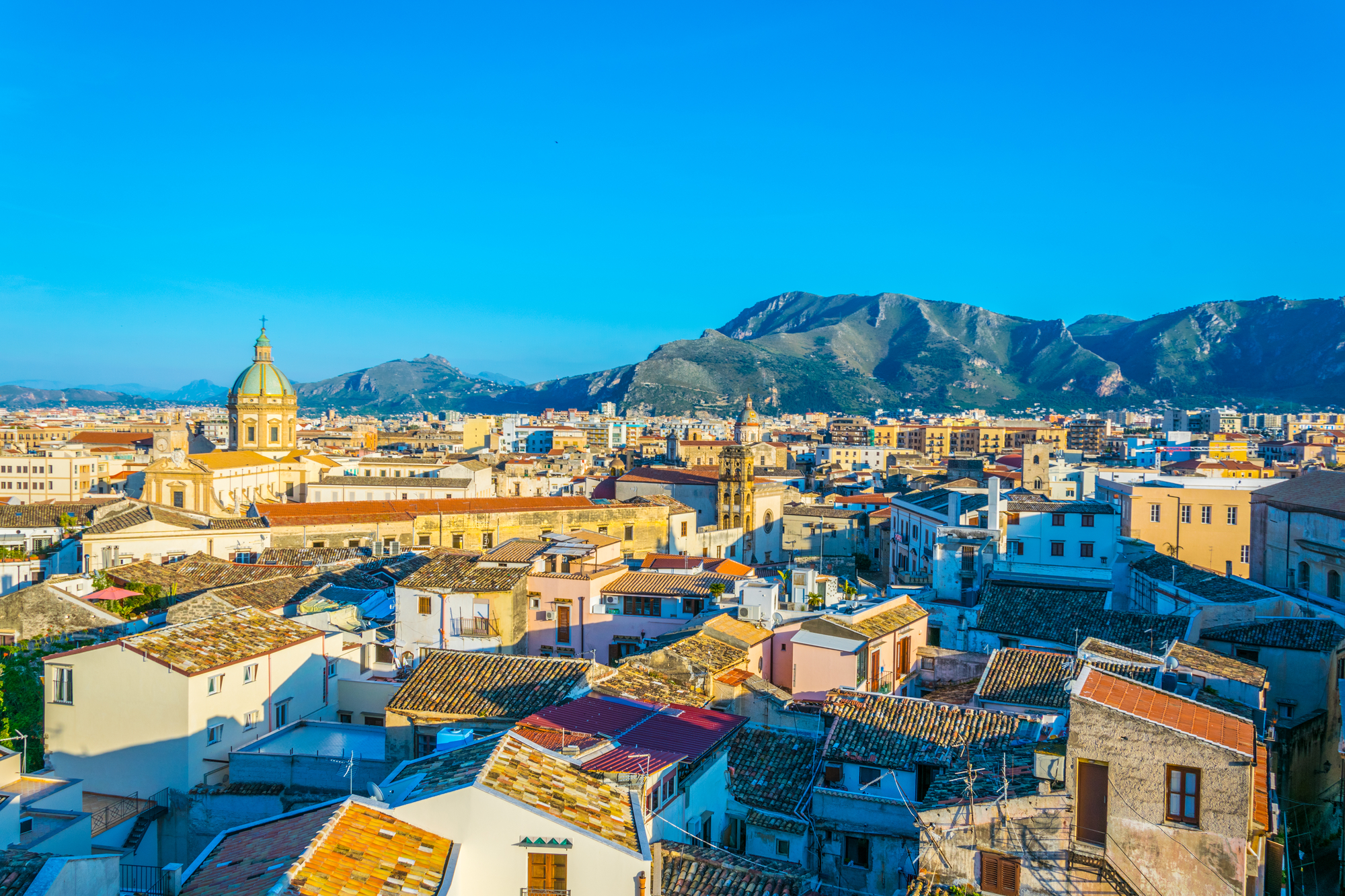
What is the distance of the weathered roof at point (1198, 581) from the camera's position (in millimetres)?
22484

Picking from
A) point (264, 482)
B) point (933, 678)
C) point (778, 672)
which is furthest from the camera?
point (264, 482)

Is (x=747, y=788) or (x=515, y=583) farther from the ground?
(x=515, y=583)

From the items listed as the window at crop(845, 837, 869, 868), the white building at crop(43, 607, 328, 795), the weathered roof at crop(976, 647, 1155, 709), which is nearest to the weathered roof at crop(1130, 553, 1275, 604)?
the weathered roof at crop(976, 647, 1155, 709)

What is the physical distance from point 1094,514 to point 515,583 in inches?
846

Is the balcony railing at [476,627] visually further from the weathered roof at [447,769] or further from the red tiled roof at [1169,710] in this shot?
the red tiled roof at [1169,710]

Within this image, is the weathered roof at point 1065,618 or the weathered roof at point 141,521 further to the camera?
the weathered roof at point 141,521

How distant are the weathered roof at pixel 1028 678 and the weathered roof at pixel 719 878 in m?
7.52

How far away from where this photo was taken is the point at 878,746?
13898 mm

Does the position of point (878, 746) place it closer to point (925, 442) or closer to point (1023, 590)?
point (1023, 590)

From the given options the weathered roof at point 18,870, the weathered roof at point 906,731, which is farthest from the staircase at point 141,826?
the weathered roof at point 906,731

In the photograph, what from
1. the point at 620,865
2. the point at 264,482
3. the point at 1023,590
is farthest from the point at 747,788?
the point at 264,482

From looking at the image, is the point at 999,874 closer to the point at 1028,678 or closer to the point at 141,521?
the point at 1028,678

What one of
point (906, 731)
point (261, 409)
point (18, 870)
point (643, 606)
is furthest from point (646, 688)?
point (261, 409)

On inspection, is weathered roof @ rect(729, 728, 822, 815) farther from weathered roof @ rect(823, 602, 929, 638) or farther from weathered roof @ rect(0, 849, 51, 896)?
weathered roof @ rect(0, 849, 51, 896)
